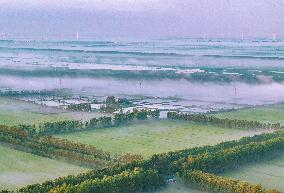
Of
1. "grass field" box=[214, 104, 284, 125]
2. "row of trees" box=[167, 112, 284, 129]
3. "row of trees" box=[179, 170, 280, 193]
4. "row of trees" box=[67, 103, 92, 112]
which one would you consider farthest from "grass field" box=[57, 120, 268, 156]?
"row of trees" box=[67, 103, 92, 112]

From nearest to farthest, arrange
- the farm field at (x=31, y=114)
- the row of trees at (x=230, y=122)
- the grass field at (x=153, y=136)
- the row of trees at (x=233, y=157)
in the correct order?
the row of trees at (x=233, y=157), the grass field at (x=153, y=136), the row of trees at (x=230, y=122), the farm field at (x=31, y=114)

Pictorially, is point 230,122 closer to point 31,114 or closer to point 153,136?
point 153,136

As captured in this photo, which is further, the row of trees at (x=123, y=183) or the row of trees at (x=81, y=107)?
the row of trees at (x=81, y=107)

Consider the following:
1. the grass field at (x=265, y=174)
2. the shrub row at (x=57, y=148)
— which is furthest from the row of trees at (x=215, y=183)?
the shrub row at (x=57, y=148)

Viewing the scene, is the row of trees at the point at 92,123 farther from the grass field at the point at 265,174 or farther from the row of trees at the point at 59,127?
the grass field at the point at 265,174

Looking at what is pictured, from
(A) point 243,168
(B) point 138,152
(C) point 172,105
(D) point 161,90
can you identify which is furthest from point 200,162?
(D) point 161,90

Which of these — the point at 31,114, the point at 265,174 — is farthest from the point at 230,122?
the point at 31,114
